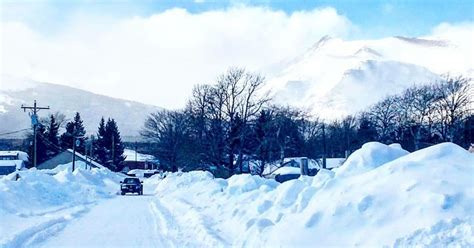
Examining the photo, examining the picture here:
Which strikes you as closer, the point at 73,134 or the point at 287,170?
the point at 287,170

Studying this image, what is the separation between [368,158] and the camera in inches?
565

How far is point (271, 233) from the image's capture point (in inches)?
431

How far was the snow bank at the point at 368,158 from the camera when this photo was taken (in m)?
13.9

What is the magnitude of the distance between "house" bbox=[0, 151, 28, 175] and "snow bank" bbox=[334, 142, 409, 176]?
3112 inches

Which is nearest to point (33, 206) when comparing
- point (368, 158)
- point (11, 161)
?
point (368, 158)

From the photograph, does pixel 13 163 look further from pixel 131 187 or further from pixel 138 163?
pixel 131 187

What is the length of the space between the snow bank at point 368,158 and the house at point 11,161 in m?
79.0

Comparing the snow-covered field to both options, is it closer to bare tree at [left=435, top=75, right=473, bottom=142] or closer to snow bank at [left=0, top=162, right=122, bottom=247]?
snow bank at [left=0, top=162, right=122, bottom=247]

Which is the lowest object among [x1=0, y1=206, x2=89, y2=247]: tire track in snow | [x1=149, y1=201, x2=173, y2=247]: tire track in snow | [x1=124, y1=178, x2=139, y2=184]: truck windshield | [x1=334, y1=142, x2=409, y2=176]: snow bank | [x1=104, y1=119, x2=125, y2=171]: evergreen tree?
[x1=149, y1=201, x2=173, y2=247]: tire track in snow

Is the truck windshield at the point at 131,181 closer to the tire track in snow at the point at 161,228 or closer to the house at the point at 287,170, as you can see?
the house at the point at 287,170

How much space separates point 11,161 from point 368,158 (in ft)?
300

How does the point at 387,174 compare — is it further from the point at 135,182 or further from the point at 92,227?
the point at 135,182

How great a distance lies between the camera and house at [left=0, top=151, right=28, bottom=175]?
93.4 meters

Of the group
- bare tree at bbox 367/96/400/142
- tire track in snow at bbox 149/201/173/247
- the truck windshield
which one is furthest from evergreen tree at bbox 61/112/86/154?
tire track in snow at bbox 149/201/173/247
